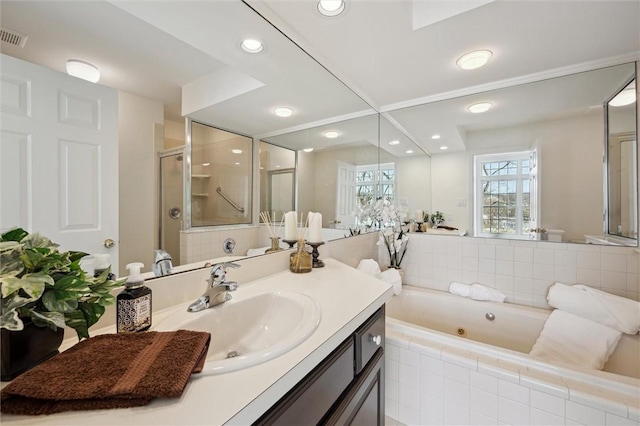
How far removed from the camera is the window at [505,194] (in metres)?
2.19

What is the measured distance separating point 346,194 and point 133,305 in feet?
5.41

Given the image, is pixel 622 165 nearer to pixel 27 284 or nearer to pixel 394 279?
pixel 394 279

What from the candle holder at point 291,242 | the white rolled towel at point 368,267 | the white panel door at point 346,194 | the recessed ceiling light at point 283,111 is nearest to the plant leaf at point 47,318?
the candle holder at point 291,242

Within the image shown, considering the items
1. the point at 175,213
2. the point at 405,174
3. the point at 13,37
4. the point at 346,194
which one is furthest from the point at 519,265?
the point at 13,37

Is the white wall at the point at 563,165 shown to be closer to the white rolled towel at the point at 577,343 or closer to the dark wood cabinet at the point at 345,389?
the white rolled towel at the point at 577,343

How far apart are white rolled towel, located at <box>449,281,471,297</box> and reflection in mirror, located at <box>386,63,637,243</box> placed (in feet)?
2.02

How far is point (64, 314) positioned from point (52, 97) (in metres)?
0.52

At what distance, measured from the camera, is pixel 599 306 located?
1550mm

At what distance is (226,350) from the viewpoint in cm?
83

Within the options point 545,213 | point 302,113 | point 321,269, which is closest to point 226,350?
point 321,269

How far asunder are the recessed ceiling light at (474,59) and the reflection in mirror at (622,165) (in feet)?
3.49

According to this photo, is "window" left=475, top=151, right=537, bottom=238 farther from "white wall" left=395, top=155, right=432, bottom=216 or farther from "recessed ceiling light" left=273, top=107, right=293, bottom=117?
"recessed ceiling light" left=273, top=107, right=293, bottom=117

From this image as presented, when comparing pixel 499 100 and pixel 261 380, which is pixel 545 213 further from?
pixel 261 380

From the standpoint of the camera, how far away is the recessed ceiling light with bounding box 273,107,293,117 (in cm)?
141
